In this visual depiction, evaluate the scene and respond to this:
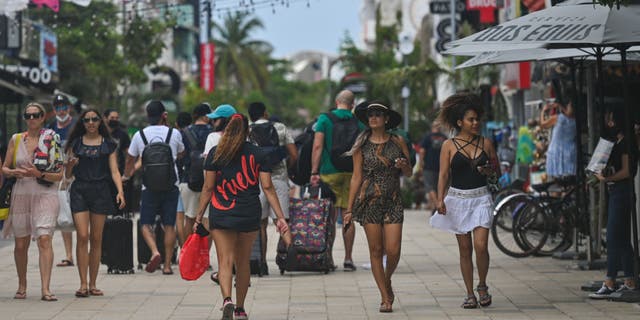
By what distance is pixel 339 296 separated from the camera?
12992 mm

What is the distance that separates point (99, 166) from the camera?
13.1m

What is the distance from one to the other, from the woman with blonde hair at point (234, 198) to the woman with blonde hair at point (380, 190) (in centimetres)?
102

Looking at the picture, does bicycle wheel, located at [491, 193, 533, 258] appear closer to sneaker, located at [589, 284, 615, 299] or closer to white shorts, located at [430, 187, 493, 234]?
sneaker, located at [589, 284, 615, 299]

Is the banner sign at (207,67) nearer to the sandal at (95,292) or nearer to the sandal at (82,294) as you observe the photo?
the sandal at (95,292)

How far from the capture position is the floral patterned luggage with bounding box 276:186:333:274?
1528cm

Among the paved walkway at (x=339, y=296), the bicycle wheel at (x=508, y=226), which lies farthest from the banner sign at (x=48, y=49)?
the bicycle wheel at (x=508, y=226)

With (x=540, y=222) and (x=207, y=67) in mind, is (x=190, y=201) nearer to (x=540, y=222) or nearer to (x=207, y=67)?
(x=540, y=222)

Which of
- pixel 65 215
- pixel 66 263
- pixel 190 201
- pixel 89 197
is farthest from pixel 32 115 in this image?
pixel 66 263

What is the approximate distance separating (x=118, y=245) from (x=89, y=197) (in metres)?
2.74

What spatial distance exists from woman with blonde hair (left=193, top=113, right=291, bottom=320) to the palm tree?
81.1 metres

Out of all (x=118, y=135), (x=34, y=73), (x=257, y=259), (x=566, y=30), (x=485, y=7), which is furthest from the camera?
(x=485, y=7)

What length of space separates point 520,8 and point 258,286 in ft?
52.8

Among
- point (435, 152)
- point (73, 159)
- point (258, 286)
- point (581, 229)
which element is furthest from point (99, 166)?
point (435, 152)

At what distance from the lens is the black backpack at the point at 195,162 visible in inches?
551
